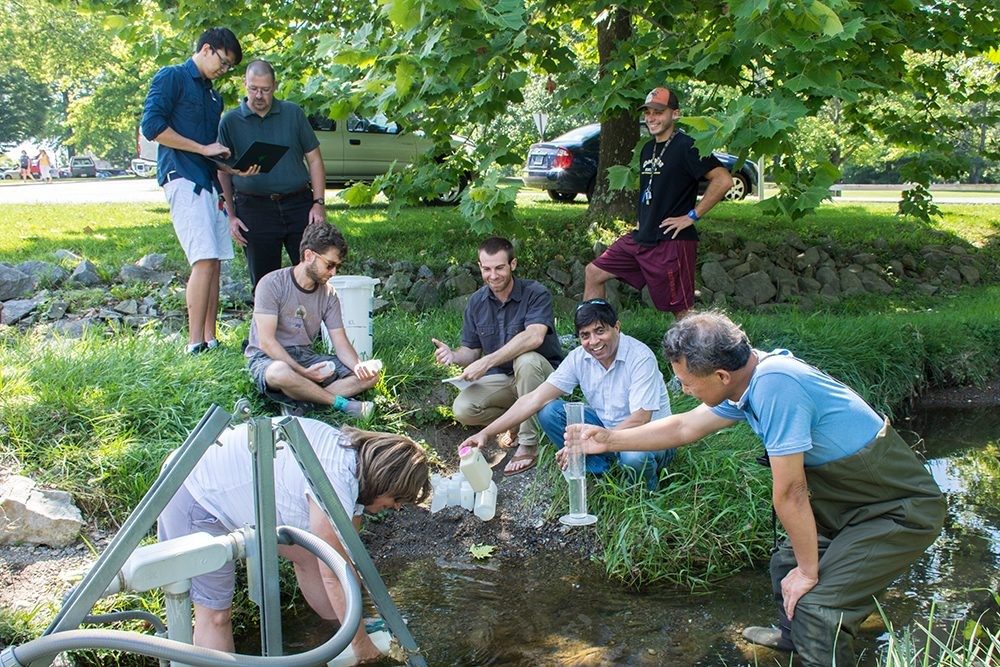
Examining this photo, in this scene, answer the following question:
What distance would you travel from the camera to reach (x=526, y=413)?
4652 millimetres

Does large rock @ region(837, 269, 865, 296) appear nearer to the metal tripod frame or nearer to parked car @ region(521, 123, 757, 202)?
parked car @ region(521, 123, 757, 202)

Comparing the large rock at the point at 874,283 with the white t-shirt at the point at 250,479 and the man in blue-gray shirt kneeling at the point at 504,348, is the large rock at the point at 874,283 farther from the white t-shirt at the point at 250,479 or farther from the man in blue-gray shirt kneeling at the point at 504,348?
the white t-shirt at the point at 250,479

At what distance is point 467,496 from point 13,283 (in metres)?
4.54

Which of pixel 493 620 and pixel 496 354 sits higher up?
pixel 496 354

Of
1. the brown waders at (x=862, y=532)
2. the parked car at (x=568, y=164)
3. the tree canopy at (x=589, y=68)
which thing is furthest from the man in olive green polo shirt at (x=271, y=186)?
the parked car at (x=568, y=164)

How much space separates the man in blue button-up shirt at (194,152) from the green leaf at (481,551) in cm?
228

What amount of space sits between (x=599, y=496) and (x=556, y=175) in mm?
9430

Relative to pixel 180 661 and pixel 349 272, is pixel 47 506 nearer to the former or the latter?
pixel 180 661

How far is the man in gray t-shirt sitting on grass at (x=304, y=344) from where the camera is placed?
5086 mm

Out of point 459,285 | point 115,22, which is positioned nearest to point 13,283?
point 115,22

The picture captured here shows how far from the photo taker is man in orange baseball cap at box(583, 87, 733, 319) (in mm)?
6102

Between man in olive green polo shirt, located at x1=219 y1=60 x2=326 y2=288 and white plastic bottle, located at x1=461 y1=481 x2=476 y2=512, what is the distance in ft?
7.07

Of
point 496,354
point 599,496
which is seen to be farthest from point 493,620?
point 496,354

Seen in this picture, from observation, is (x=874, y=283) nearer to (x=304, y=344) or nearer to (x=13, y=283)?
(x=304, y=344)
